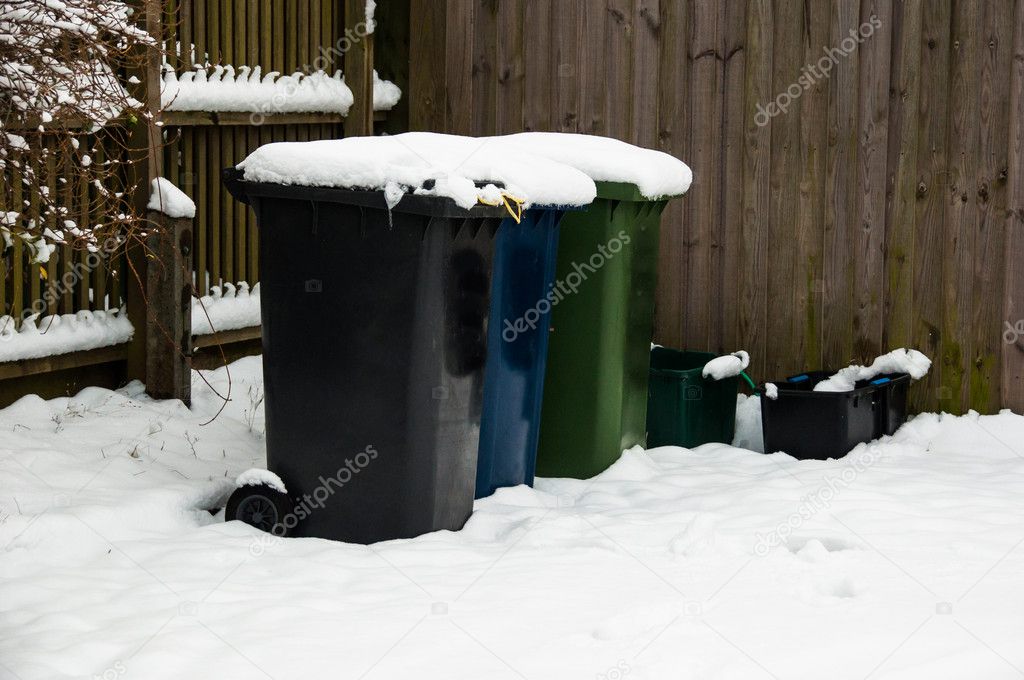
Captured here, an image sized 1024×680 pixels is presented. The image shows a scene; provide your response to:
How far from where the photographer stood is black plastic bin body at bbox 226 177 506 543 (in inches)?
161

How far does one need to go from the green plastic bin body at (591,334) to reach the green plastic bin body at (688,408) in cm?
61

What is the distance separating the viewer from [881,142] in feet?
20.1

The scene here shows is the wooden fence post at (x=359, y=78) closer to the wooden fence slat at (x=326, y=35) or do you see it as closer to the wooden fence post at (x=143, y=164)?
the wooden fence slat at (x=326, y=35)

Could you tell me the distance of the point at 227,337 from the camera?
616 centimetres

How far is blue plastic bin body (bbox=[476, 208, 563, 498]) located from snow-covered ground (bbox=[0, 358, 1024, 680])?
15cm

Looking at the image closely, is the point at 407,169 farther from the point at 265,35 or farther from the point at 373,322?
the point at 265,35

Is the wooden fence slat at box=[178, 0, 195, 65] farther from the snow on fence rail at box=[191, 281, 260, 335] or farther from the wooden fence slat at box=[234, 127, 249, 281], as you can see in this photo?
the snow on fence rail at box=[191, 281, 260, 335]

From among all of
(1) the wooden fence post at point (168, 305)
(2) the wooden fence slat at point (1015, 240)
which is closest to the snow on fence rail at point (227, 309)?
(1) the wooden fence post at point (168, 305)

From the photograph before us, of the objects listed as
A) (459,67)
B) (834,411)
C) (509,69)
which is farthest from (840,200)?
(459,67)

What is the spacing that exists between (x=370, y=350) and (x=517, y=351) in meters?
0.87

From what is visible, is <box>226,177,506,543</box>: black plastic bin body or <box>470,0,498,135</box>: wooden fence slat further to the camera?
<box>470,0,498,135</box>: wooden fence slat

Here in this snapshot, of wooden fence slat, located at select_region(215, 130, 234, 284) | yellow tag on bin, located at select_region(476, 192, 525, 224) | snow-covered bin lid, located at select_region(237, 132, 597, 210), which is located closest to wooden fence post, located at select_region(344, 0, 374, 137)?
wooden fence slat, located at select_region(215, 130, 234, 284)

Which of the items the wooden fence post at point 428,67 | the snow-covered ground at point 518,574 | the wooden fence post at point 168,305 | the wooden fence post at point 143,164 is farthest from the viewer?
the wooden fence post at point 428,67

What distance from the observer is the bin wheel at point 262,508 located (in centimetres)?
427
